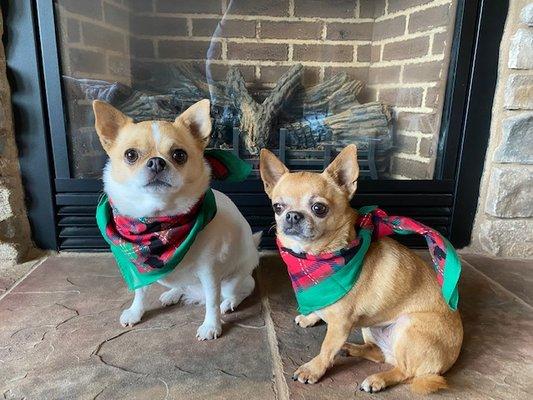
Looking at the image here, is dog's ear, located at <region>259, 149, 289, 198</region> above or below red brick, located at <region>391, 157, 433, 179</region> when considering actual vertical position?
above

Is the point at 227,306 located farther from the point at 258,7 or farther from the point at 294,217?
the point at 258,7

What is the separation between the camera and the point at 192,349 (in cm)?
111

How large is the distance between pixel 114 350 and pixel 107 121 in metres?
0.64

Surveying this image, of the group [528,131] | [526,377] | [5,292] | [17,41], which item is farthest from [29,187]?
[528,131]

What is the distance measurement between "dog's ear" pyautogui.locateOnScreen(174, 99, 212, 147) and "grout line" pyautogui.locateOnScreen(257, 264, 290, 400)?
60 centimetres

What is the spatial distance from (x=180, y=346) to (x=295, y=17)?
1.49m

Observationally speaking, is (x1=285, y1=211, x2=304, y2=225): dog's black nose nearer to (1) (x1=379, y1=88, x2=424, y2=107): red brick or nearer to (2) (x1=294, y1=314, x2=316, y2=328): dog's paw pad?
(2) (x1=294, y1=314, x2=316, y2=328): dog's paw pad

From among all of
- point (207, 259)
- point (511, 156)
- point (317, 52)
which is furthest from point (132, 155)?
point (511, 156)

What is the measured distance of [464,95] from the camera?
1624 mm

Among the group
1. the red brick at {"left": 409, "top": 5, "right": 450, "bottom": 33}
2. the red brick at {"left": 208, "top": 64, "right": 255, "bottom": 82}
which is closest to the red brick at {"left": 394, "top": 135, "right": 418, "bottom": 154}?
the red brick at {"left": 409, "top": 5, "right": 450, "bottom": 33}

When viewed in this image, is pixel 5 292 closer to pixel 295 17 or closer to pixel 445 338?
Answer: pixel 445 338

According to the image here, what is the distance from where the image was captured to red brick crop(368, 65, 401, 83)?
6.05 feet

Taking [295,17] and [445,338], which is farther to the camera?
[295,17]

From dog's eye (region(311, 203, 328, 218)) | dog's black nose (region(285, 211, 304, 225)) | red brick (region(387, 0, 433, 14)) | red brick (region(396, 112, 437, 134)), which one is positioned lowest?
dog's black nose (region(285, 211, 304, 225))
